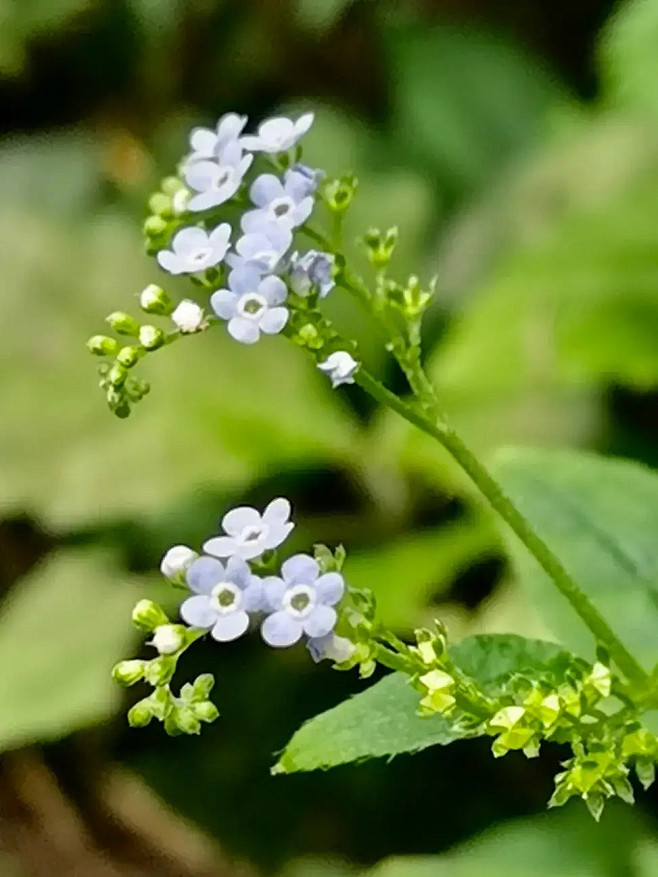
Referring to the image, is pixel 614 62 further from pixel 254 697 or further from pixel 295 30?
pixel 254 697

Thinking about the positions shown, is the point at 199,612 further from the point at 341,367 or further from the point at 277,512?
the point at 341,367

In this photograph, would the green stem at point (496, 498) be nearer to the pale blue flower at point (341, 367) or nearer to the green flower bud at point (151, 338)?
the pale blue flower at point (341, 367)

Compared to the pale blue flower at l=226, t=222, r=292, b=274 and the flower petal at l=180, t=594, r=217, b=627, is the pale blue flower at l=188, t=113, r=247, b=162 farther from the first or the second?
the flower petal at l=180, t=594, r=217, b=627

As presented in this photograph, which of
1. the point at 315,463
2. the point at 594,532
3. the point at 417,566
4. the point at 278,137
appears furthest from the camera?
the point at 315,463

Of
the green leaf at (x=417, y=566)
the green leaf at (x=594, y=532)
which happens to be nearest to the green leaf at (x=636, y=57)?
the green leaf at (x=417, y=566)

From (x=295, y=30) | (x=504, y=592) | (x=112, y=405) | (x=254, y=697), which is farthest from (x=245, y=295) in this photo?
(x=295, y=30)

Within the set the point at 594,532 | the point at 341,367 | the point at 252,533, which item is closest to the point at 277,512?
the point at 252,533

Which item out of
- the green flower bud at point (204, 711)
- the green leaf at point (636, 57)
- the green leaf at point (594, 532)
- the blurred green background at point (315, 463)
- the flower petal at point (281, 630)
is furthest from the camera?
the green leaf at point (636, 57)

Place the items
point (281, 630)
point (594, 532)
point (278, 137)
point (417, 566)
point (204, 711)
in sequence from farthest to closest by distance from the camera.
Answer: point (417, 566) < point (594, 532) < point (278, 137) < point (204, 711) < point (281, 630)
